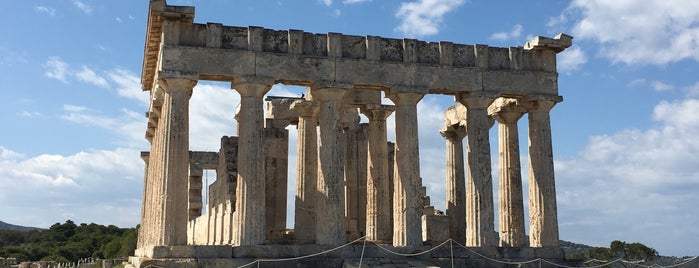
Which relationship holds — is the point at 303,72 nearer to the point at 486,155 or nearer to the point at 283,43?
the point at 283,43

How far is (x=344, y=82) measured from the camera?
27906 millimetres

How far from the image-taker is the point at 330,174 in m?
27.3

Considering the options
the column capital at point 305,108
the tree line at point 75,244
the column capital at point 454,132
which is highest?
the column capital at point 305,108

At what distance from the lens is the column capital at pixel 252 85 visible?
2666cm

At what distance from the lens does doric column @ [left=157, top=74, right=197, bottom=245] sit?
25234 mm

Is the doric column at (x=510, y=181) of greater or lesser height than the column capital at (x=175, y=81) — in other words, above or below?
below

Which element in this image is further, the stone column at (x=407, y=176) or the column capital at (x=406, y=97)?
the column capital at (x=406, y=97)

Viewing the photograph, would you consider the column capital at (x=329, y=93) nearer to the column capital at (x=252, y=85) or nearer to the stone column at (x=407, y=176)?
the column capital at (x=252, y=85)

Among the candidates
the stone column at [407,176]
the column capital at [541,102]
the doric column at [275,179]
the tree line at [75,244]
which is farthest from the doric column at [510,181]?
the tree line at [75,244]

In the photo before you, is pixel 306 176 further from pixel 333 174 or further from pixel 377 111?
pixel 377 111

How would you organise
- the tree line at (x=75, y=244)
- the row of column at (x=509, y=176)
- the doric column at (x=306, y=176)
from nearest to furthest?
the row of column at (x=509, y=176)
the doric column at (x=306, y=176)
the tree line at (x=75, y=244)

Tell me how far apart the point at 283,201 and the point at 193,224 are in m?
13.5

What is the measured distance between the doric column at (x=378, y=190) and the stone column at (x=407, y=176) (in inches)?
168

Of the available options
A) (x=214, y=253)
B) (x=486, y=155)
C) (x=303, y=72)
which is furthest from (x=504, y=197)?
(x=214, y=253)
